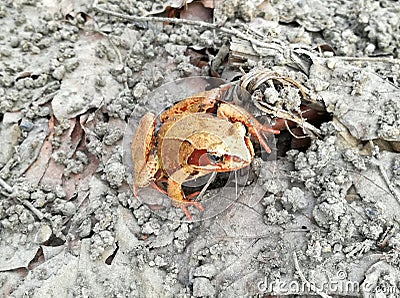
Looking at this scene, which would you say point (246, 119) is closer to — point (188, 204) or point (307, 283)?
point (188, 204)

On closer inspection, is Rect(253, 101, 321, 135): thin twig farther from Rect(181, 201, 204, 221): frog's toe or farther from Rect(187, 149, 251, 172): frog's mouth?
Rect(181, 201, 204, 221): frog's toe

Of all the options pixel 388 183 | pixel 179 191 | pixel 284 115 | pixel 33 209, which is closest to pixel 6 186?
pixel 33 209

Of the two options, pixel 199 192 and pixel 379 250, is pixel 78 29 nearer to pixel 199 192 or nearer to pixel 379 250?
pixel 199 192

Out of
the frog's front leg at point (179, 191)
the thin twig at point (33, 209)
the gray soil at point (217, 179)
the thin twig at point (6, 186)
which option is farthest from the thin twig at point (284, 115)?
the thin twig at point (6, 186)

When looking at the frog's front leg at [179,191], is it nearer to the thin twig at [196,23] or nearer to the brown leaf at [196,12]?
the thin twig at [196,23]

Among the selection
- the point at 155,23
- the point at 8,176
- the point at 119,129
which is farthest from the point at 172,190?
the point at 155,23

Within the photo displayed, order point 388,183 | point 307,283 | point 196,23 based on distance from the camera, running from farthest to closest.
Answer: point 196,23 < point 388,183 < point 307,283
